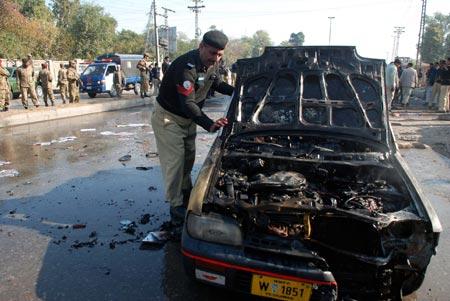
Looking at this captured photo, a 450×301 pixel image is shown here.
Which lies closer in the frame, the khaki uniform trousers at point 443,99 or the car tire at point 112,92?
the khaki uniform trousers at point 443,99

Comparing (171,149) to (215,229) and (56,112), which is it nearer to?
(215,229)

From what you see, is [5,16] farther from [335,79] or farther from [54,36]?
[335,79]

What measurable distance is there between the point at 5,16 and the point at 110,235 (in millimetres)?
29872

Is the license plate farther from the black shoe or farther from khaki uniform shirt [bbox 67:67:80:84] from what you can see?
khaki uniform shirt [bbox 67:67:80:84]

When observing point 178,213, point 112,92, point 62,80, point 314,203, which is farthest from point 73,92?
point 314,203

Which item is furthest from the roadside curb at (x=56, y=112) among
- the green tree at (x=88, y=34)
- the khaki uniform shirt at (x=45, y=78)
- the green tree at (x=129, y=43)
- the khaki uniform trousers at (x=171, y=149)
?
the green tree at (x=129, y=43)

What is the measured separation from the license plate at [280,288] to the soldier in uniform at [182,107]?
5.11 feet

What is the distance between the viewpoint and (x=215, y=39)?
362 cm

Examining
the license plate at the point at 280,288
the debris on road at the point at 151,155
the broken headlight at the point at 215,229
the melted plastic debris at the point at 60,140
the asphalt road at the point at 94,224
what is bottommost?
the melted plastic debris at the point at 60,140

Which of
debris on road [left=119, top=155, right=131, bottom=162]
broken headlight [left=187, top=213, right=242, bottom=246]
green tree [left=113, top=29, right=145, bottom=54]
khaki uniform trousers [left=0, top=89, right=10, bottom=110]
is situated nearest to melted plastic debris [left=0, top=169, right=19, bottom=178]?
debris on road [left=119, top=155, right=131, bottom=162]

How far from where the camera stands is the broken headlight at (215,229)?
2.54 meters

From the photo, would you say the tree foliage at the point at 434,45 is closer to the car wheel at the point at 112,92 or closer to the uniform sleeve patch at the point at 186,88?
the car wheel at the point at 112,92

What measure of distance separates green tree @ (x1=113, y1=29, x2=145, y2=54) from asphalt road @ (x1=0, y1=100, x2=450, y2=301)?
147 ft

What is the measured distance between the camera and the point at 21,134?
974cm
